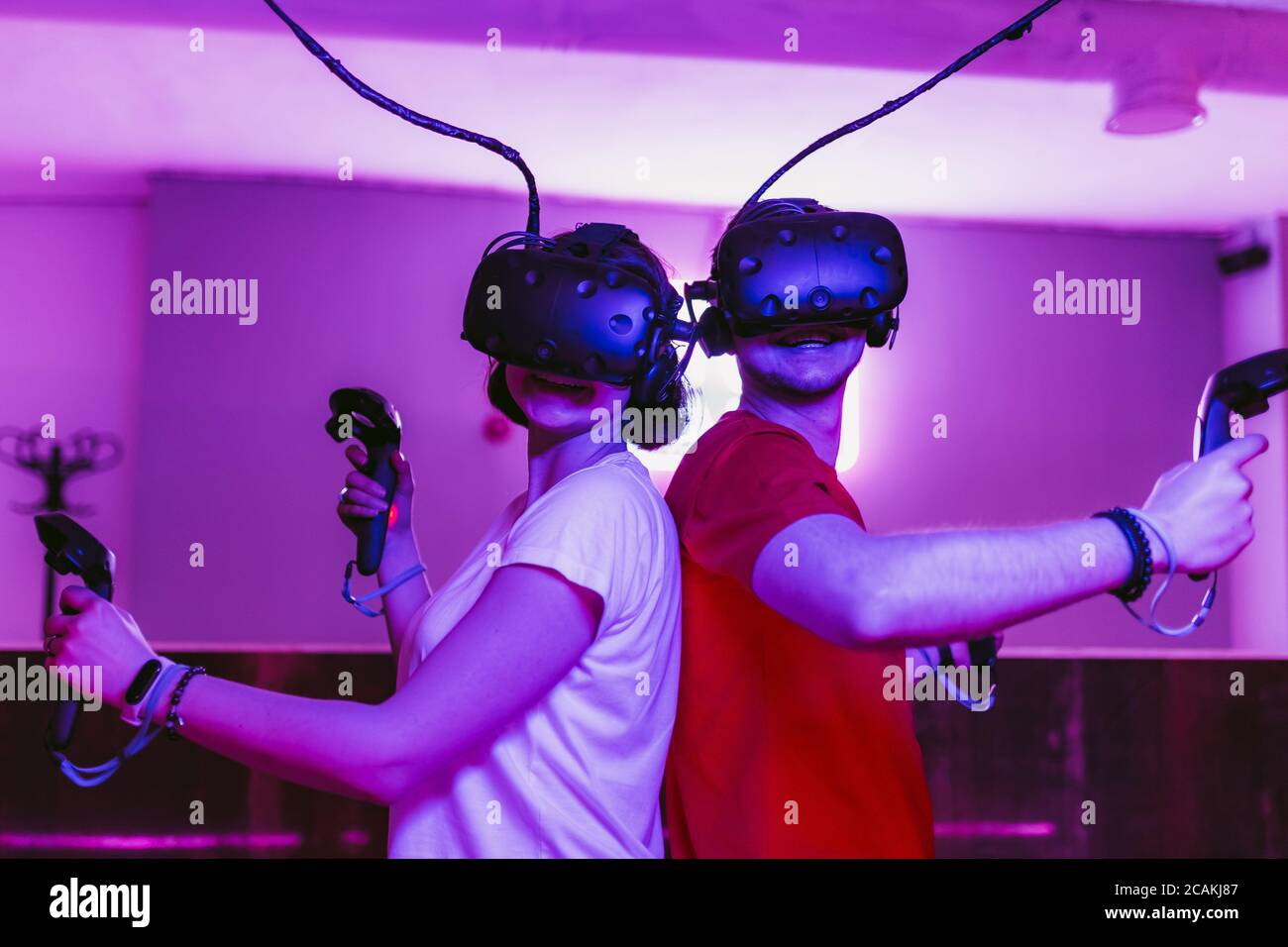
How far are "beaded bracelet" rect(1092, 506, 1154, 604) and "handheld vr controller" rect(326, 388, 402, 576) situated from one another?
0.78m

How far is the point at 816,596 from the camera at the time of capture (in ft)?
2.60

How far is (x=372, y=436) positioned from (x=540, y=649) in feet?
1.63

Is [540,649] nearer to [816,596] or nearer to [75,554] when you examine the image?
[816,596]

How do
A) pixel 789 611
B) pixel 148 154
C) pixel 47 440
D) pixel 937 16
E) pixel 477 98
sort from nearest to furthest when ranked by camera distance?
pixel 789 611
pixel 937 16
pixel 477 98
pixel 148 154
pixel 47 440

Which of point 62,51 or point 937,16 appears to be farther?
point 62,51

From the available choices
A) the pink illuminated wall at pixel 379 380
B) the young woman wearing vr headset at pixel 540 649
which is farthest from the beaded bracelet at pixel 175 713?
the pink illuminated wall at pixel 379 380

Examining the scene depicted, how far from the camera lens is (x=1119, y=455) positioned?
200 inches

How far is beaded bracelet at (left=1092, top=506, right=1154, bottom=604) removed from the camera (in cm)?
80

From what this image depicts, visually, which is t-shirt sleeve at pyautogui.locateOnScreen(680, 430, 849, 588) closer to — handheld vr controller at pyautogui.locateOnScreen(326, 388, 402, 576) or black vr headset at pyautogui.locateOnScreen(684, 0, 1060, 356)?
black vr headset at pyautogui.locateOnScreen(684, 0, 1060, 356)

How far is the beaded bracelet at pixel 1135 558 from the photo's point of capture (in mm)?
800

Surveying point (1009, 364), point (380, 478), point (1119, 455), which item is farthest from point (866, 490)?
point (380, 478)

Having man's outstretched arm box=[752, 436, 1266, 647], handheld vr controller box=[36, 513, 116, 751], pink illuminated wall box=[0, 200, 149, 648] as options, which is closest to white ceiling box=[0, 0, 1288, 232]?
pink illuminated wall box=[0, 200, 149, 648]
